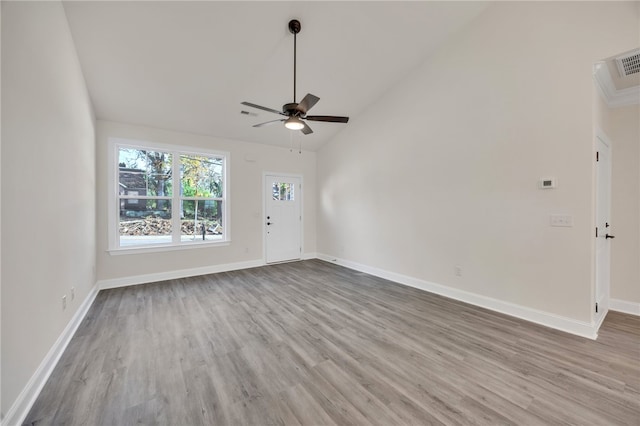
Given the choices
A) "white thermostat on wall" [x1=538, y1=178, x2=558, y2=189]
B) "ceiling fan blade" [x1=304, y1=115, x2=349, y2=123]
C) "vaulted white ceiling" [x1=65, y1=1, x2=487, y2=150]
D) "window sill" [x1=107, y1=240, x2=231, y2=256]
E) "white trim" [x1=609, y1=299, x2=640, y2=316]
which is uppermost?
"vaulted white ceiling" [x1=65, y1=1, x2=487, y2=150]

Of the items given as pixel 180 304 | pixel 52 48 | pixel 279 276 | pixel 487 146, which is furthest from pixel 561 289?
pixel 52 48

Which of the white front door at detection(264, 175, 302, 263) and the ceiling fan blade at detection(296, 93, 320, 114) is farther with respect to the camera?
the white front door at detection(264, 175, 302, 263)

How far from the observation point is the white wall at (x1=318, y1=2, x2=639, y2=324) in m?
2.62

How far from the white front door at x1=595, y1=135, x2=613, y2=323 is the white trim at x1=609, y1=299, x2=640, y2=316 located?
13 centimetres

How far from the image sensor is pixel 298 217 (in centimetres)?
639

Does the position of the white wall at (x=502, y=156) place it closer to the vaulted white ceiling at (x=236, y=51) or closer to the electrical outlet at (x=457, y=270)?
the electrical outlet at (x=457, y=270)

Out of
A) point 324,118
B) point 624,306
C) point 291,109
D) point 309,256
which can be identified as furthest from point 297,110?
point 624,306

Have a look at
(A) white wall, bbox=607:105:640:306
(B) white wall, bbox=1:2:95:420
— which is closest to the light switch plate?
(A) white wall, bbox=607:105:640:306

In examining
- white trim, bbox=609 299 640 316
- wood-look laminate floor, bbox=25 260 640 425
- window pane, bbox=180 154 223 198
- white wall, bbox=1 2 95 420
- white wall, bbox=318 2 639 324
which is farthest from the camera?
window pane, bbox=180 154 223 198

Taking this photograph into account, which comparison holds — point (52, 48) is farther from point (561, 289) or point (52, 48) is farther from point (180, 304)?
point (561, 289)

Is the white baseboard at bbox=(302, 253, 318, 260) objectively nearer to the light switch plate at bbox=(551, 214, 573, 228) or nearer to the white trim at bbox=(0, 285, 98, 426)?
the white trim at bbox=(0, 285, 98, 426)

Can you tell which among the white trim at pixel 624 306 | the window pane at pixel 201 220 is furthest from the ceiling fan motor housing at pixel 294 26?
the white trim at pixel 624 306

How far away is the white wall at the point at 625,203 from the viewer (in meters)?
3.14

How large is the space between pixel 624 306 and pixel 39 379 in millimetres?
6191
